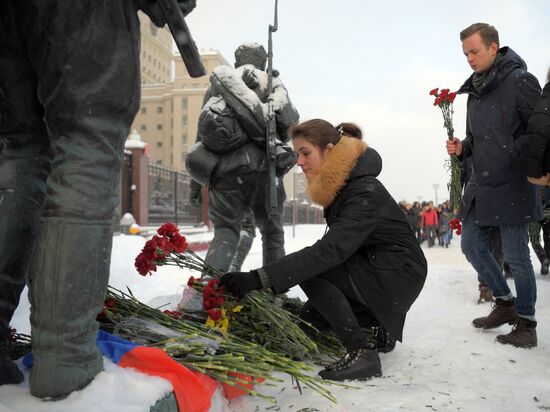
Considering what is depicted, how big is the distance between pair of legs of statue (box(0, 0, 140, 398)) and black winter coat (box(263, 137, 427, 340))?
115cm

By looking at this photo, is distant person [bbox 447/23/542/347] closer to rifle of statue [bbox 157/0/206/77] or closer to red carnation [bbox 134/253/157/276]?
red carnation [bbox 134/253/157/276]

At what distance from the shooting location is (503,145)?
316cm

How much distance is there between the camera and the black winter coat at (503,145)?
307 cm

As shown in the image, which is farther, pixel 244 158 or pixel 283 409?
pixel 244 158

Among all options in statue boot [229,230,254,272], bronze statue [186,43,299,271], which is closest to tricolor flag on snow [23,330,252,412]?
bronze statue [186,43,299,271]

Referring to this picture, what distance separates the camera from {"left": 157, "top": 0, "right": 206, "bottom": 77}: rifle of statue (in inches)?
59.6

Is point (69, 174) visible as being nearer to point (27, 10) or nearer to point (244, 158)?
point (27, 10)

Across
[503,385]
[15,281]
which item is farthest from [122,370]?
[503,385]

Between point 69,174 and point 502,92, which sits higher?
point 502,92

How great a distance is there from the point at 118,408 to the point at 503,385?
177 centimetres

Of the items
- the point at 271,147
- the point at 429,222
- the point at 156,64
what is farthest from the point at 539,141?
the point at 156,64

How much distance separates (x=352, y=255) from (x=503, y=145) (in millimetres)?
1426

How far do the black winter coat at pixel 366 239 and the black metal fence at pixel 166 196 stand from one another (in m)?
12.3

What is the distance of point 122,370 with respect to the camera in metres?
1.46
